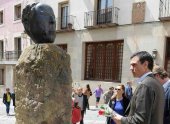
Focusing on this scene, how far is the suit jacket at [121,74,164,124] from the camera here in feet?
8.59

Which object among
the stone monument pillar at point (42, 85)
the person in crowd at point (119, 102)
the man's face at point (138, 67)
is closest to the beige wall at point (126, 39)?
the person in crowd at point (119, 102)

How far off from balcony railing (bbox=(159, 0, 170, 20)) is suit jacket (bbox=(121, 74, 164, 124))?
1101 cm

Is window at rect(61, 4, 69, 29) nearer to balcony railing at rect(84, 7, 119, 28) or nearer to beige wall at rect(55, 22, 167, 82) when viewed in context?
beige wall at rect(55, 22, 167, 82)

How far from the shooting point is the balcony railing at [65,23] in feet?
59.7

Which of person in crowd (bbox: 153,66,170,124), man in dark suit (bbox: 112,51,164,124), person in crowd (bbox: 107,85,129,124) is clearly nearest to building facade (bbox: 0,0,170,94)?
person in crowd (bbox: 107,85,129,124)

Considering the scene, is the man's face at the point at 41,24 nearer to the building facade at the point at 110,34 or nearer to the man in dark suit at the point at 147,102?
the man in dark suit at the point at 147,102

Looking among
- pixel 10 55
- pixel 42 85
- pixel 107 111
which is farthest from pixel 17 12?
pixel 107 111

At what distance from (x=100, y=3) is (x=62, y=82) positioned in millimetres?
13478

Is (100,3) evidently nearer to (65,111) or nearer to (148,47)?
(148,47)

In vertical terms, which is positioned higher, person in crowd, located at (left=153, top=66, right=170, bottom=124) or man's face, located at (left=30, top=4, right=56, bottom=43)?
man's face, located at (left=30, top=4, right=56, bottom=43)

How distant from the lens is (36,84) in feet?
12.4

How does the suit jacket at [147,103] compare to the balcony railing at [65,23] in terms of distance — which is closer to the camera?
the suit jacket at [147,103]

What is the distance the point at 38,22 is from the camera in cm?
410

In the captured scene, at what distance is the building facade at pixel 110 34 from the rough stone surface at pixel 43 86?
Answer: 398 inches
